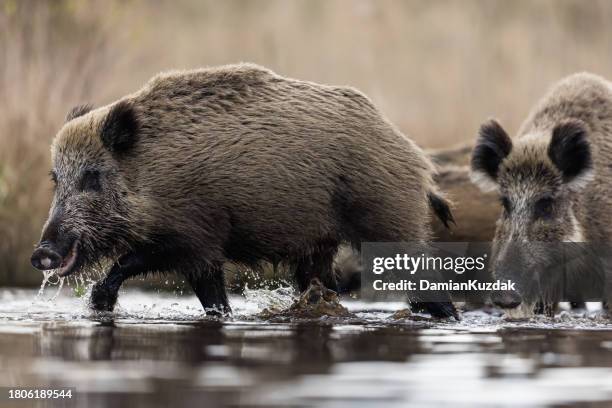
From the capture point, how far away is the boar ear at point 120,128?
30.6 feet

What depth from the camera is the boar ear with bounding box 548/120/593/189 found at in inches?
374

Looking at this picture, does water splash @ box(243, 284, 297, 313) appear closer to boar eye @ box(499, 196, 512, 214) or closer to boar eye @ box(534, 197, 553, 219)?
boar eye @ box(499, 196, 512, 214)

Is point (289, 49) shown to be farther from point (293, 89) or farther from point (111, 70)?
point (293, 89)

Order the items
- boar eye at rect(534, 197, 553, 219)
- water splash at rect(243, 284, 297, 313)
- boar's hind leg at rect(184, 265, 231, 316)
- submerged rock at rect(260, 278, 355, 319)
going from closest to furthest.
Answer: submerged rock at rect(260, 278, 355, 319)
boar eye at rect(534, 197, 553, 219)
boar's hind leg at rect(184, 265, 231, 316)
water splash at rect(243, 284, 297, 313)

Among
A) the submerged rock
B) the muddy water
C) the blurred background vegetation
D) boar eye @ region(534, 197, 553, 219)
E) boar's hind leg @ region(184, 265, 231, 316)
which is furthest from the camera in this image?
the blurred background vegetation

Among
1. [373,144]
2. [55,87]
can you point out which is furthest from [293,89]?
[55,87]

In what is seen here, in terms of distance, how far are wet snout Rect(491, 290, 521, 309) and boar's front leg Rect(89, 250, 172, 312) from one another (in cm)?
230

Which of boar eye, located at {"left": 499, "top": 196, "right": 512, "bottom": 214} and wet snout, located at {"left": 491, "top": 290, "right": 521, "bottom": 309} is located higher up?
boar eye, located at {"left": 499, "top": 196, "right": 512, "bottom": 214}

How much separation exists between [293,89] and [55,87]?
608 centimetres

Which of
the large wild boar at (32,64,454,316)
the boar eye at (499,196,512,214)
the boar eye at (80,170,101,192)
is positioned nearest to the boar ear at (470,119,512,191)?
the boar eye at (499,196,512,214)

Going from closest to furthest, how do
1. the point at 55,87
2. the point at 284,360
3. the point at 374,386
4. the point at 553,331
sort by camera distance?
the point at 374,386
the point at 284,360
the point at 553,331
the point at 55,87

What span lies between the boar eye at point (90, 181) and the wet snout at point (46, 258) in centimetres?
56

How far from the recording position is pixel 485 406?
496 centimetres

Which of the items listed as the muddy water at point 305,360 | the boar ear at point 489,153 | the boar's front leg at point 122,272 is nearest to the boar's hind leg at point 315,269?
the muddy water at point 305,360
